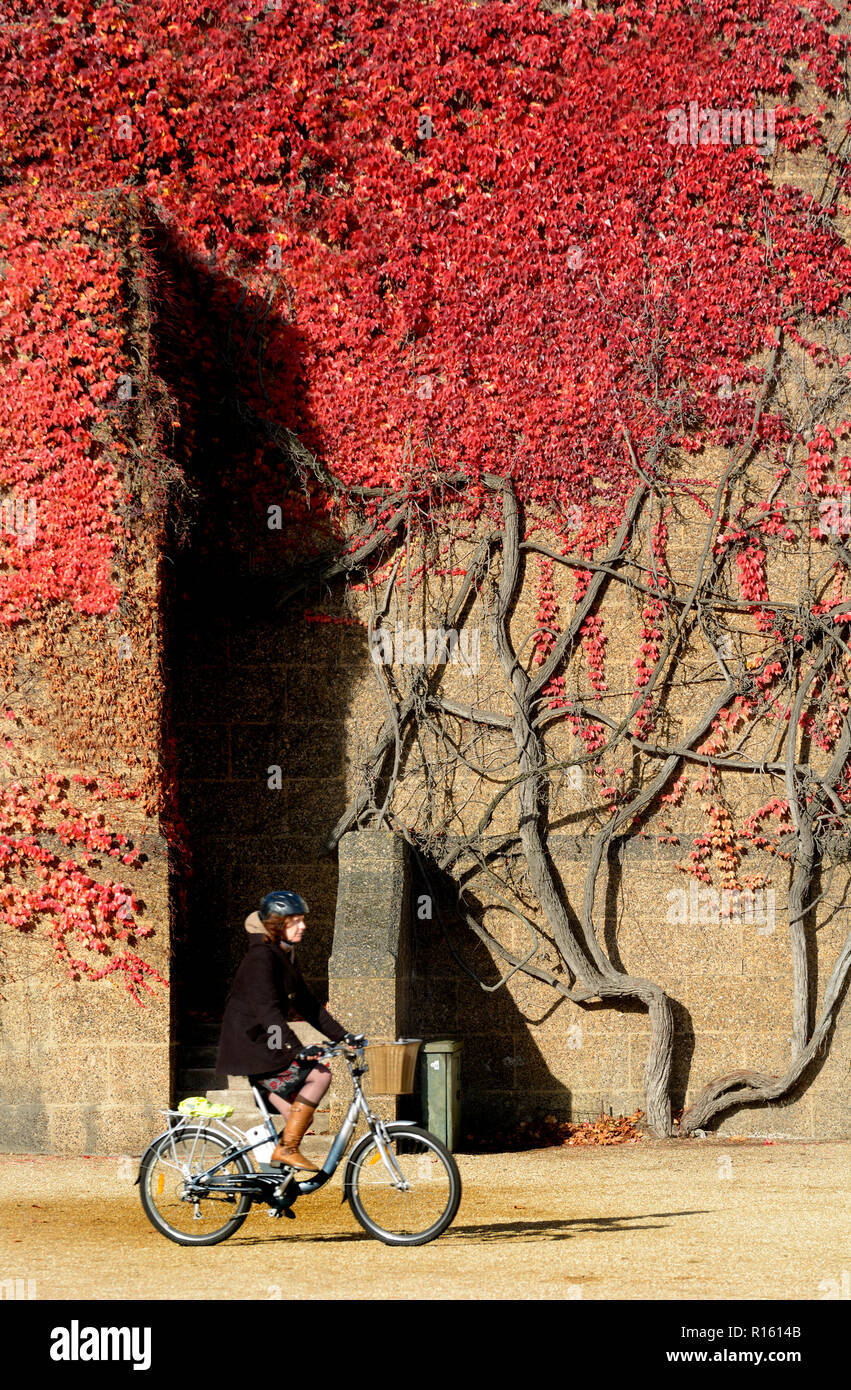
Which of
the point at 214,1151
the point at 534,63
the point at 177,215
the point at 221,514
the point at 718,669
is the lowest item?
the point at 214,1151

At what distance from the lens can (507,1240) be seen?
6.14m

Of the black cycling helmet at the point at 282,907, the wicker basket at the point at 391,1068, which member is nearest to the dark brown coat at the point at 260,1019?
the black cycling helmet at the point at 282,907

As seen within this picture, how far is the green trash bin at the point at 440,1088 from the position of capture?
8969 millimetres

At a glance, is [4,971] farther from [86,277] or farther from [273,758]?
[86,277]

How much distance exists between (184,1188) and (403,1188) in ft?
2.92

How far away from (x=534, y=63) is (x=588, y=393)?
2424 mm

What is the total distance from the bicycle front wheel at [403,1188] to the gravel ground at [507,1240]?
95 mm

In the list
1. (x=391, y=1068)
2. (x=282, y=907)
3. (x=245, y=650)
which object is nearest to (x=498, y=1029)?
(x=391, y=1068)

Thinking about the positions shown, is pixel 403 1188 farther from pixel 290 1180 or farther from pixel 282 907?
pixel 282 907

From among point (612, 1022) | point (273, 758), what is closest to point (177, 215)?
point (273, 758)

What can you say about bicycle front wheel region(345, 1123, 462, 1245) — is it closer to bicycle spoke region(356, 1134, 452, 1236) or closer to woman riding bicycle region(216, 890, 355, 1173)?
bicycle spoke region(356, 1134, 452, 1236)

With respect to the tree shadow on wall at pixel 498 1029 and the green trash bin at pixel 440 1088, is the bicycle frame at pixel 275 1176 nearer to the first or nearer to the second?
the green trash bin at pixel 440 1088

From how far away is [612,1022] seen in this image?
10016mm

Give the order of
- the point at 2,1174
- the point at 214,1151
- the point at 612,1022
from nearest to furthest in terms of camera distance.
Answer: the point at 214,1151 → the point at 2,1174 → the point at 612,1022
